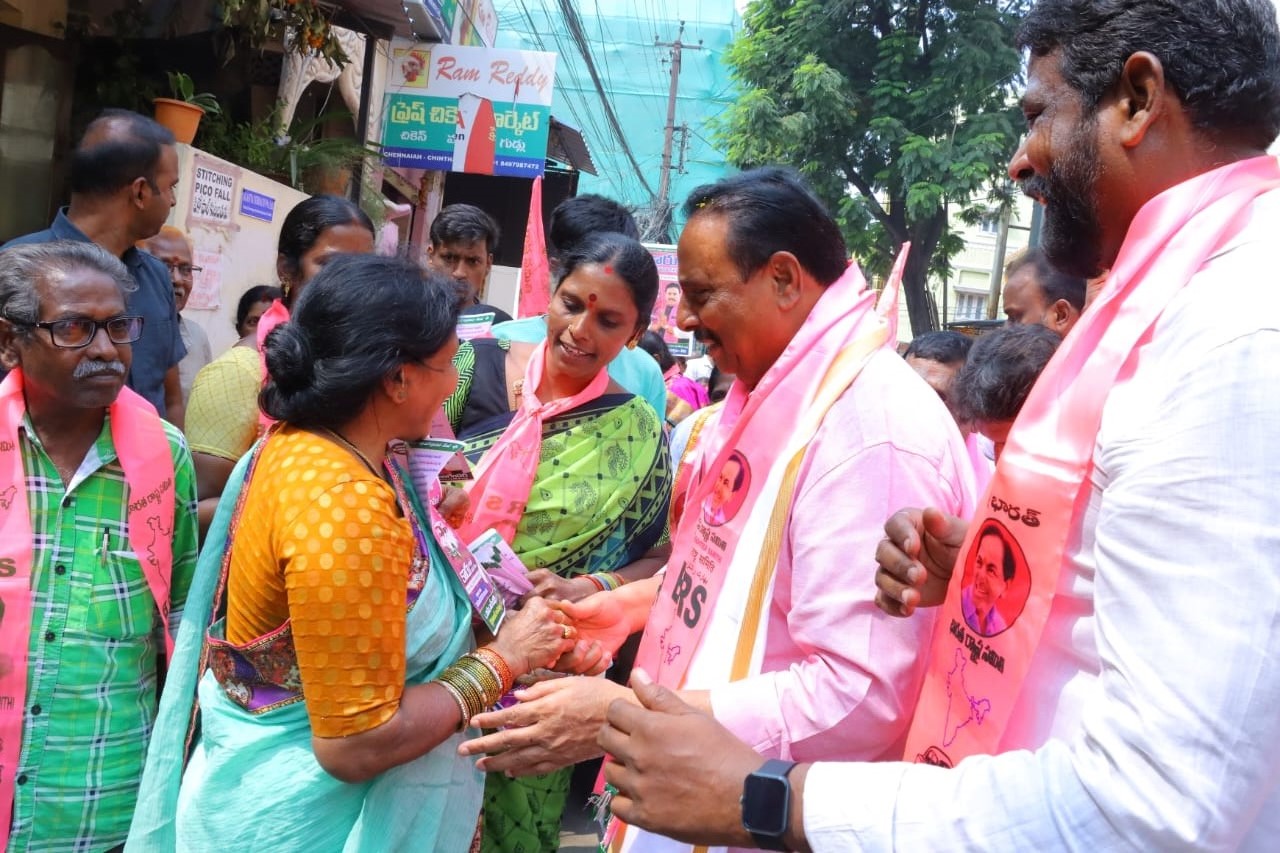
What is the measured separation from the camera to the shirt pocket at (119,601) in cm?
212

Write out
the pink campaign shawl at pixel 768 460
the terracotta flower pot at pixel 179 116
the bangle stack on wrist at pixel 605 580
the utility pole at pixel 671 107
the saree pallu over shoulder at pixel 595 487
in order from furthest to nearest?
the utility pole at pixel 671 107
the terracotta flower pot at pixel 179 116
the saree pallu over shoulder at pixel 595 487
the bangle stack on wrist at pixel 605 580
the pink campaign shawl at pixel 768 460

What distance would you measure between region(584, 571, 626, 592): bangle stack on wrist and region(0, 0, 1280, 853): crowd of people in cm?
1

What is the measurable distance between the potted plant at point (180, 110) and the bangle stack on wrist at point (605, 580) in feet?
14.8

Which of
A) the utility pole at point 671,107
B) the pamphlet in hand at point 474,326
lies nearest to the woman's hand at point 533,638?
the pamphlet in hand at point 474,326

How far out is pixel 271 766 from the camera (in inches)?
72.0

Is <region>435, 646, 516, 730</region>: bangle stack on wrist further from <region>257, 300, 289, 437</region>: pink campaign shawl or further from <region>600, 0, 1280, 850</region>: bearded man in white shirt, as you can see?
<region>257, 300, 289, 437</region>: pink campaign shawl

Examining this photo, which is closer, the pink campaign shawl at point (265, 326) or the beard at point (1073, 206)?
the beard at point (1073, 206)

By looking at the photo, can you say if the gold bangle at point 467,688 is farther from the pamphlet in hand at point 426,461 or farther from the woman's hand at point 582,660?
the pamphlet in hand at point 426,461

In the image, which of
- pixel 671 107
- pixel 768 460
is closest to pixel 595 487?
pixel 768 460

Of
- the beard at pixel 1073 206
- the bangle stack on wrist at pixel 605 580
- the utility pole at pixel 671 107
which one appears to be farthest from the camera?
the utility pole at pixel 671 107

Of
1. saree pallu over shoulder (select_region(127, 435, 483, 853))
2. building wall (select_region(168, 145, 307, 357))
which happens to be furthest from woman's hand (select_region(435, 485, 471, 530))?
building wall (select_region(168, 145, 307, 357))

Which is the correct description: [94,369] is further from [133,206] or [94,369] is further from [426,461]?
[133,206]

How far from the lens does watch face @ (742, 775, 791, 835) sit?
1.06m

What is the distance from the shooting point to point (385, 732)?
5.68 ft
